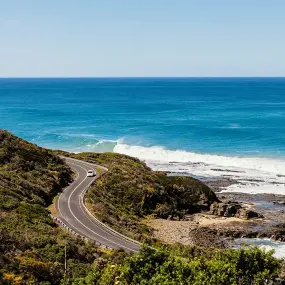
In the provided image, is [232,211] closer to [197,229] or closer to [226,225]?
[226,225]

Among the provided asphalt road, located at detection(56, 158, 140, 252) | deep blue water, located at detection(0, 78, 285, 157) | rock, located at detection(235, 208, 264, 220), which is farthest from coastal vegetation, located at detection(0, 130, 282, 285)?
deep blue water, located at detection(0, 78, 285, 157)

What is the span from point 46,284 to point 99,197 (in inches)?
1070

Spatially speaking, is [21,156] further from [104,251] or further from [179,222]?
[104,251]

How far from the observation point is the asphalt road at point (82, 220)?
3524 centimetres

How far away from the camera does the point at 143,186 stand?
179 ft

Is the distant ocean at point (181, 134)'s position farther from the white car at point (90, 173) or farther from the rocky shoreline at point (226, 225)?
the white car at point (90, 173)

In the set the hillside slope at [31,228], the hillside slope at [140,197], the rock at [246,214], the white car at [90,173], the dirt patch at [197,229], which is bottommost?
the dirt patch at [197,229]

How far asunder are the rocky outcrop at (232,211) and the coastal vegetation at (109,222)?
2457mm

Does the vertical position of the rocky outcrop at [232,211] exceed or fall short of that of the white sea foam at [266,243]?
it exceeds it

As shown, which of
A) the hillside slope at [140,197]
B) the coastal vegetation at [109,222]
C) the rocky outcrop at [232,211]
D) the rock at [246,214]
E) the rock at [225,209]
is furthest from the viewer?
the rock at [225,209]

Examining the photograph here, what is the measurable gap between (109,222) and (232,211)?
60.5 ft

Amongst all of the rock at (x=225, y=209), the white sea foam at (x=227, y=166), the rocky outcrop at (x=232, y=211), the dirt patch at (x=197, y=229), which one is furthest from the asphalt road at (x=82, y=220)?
the white sea foam at (x=227, y=166)

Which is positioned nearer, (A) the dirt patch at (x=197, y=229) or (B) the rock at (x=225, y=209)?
(A) the dirt patch at (x=197, y=229)

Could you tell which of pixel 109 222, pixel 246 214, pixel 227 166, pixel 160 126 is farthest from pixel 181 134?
pixel 109 222
